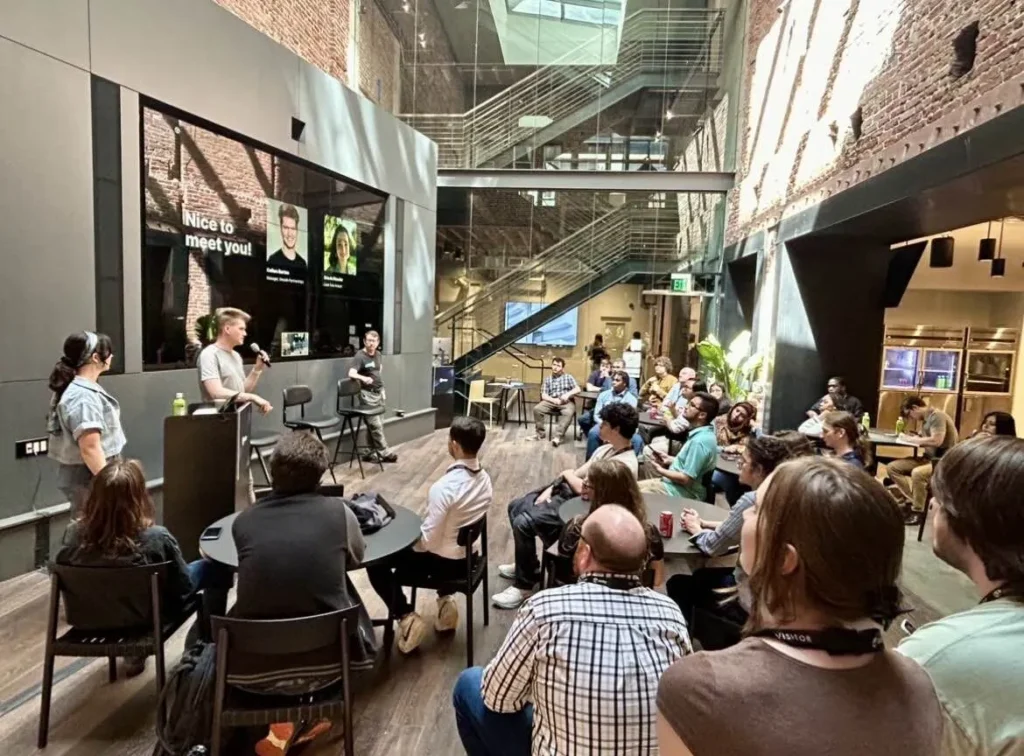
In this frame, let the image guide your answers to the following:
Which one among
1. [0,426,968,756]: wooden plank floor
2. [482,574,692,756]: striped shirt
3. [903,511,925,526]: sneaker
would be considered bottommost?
[0,426,968,756]: wooden plank floor

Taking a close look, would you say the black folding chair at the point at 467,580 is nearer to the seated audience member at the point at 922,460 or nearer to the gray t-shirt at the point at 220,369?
the gray t-shirt at the point at 220,369

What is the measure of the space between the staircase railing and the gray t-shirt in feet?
24.5

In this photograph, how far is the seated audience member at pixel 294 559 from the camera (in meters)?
1.99

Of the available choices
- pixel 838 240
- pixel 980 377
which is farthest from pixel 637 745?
pixel 980 377

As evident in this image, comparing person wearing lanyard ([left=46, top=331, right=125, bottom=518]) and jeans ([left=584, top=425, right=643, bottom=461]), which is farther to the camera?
jeans ([left=584, top=425, right=643, bottom=461])

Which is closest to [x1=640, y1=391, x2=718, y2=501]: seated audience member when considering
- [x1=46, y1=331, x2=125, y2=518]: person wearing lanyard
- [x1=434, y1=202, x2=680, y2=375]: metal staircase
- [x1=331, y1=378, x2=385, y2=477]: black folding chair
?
[x1=46, y1=331, x2=125, y2=518]: person wearing lanyard

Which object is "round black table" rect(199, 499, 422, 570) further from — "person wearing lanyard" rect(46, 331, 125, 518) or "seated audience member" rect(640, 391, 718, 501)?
"seated audience member" rect(640, 391, 718, 501)

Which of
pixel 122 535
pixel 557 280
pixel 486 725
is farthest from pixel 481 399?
pixel 486 725

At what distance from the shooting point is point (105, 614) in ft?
7.50

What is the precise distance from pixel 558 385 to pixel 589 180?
12.5 ft

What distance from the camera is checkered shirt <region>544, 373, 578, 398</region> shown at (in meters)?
8.97

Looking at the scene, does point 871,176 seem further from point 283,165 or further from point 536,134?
point 536,134

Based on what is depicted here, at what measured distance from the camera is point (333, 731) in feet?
8.13

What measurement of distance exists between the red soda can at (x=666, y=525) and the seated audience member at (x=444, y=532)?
893mm
